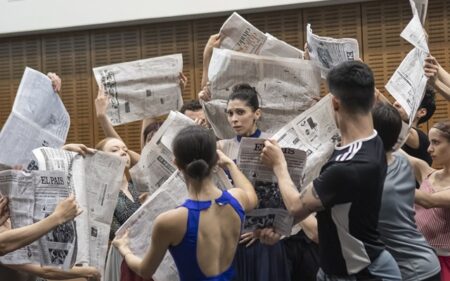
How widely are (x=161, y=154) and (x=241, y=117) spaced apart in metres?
0.39

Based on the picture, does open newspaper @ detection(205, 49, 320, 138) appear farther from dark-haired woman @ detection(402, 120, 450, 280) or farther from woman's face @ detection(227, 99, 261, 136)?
dark-haired woman @ detection(402, 120, 450, 280)

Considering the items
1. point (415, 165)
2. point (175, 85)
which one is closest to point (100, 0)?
point (175, 85)

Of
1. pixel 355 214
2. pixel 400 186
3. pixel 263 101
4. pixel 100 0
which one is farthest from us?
pixel 100 0

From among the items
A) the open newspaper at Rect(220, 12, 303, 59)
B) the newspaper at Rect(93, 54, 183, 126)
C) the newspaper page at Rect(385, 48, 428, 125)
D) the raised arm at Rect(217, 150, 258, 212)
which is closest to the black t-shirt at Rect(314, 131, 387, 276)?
the raised arm at Rect(217, 150, 258, 212)

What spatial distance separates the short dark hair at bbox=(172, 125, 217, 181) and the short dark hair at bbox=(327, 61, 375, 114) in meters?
0.45

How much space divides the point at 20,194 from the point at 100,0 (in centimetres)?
385

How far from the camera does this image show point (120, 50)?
20.5ft

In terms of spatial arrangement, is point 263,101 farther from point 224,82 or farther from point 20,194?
point 20,194

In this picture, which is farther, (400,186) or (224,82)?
(224,82)

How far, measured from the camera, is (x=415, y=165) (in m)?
3.17

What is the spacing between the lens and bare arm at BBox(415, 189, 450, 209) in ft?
9.52

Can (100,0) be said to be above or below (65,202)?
above

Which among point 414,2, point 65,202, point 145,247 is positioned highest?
point 414,2

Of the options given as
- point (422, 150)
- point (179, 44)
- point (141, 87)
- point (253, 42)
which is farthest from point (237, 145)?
point (179, 44)
